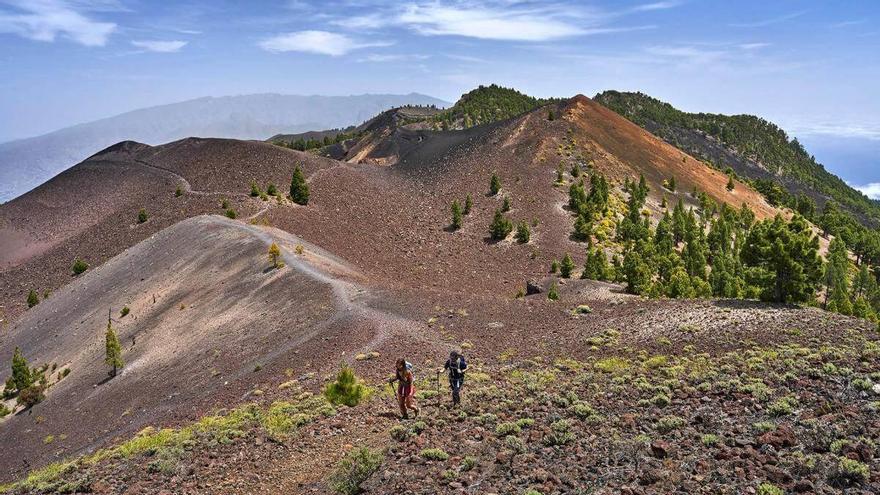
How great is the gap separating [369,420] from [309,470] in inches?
116

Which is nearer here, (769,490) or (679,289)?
(769,490)

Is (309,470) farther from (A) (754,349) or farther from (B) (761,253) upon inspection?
(B) (761,253)

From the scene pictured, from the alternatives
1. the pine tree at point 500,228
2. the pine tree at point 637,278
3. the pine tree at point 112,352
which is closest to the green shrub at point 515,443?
the pine tree at point 112,352

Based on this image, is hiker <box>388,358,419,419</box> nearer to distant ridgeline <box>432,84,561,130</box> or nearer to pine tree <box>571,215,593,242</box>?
pine tree <box>571,215,593,242</box>

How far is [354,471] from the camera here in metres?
15.2

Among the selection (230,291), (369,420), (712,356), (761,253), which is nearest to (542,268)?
(761,253)

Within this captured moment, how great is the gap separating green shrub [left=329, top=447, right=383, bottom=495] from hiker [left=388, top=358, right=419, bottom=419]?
8.95 feet

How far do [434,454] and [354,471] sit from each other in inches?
85.1

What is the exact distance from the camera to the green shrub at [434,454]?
50.9ft

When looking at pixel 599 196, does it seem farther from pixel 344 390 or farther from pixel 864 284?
pixel 344 390

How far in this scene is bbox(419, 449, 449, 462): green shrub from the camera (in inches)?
611

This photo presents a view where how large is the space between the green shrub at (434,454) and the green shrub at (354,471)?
3.99ft

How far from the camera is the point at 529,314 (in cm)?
3275

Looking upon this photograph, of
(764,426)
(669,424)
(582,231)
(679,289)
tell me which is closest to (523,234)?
(582,231)
